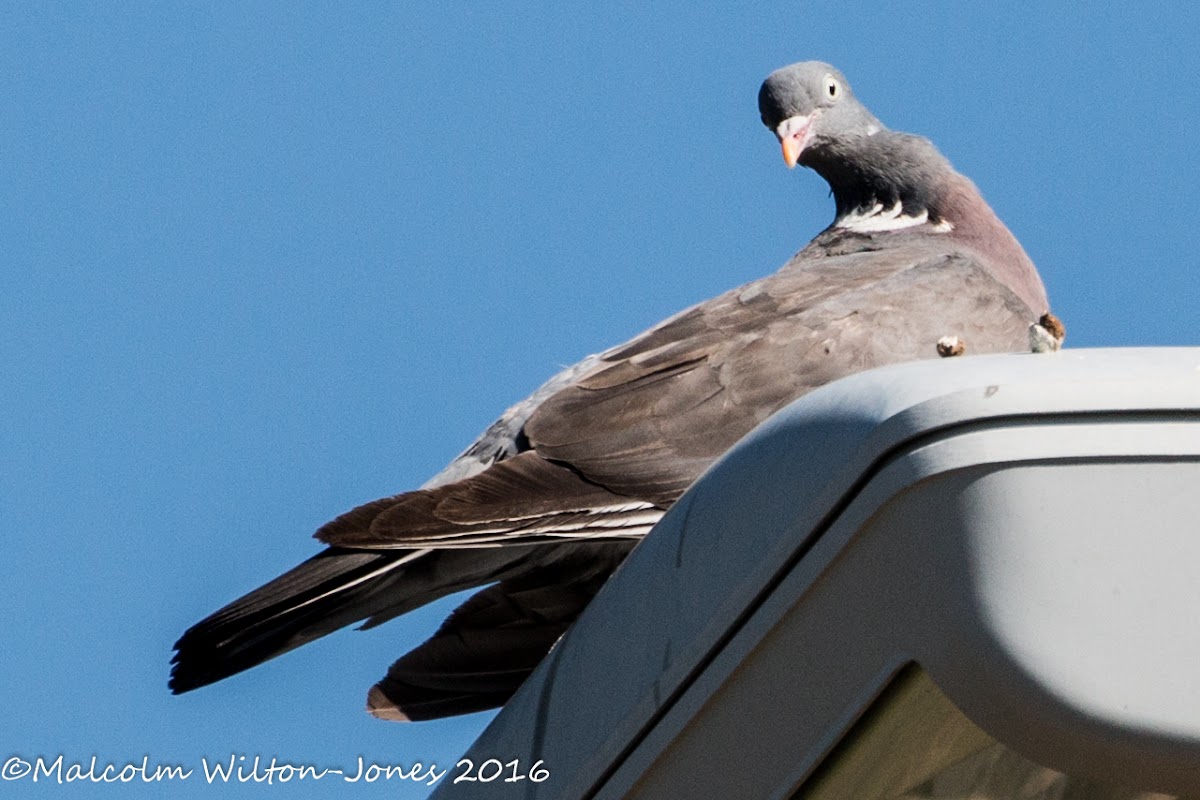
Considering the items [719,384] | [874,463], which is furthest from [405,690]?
[874,463]

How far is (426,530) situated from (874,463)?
1980 mm

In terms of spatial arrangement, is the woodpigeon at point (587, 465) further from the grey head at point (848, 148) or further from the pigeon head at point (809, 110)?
the pigeon head at point (809, 110)

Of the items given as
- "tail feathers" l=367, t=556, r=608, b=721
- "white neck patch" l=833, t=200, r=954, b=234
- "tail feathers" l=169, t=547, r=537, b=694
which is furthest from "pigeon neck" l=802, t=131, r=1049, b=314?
"tail feathers" l=169, t=547, r=537, b=694

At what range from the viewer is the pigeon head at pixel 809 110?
6.06m

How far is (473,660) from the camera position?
12.7 ft

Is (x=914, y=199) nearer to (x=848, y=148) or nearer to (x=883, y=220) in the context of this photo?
(x=883, y=220)

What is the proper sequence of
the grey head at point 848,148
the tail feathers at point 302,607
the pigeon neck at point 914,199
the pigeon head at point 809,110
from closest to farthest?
the tail feathers at point 302,607 → the pigeon neck at point 914,199 → the grey head at point 848,148 → the pigeon head at point 809,110

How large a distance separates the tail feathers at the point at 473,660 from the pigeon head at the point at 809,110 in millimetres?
2452

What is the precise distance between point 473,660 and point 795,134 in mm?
2721

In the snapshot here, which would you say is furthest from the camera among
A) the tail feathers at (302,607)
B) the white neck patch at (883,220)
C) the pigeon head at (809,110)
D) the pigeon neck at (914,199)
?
the pigeon head at (809,110)

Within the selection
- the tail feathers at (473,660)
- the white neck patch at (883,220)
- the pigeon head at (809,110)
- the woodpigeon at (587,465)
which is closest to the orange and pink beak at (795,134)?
the pigeon head at (809,110)

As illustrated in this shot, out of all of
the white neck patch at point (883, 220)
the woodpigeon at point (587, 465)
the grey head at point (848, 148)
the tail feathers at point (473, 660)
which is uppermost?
the grey head at point (848, 148)

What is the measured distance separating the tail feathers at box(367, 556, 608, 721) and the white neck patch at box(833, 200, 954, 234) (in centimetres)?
215

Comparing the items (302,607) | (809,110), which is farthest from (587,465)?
(809,110)
